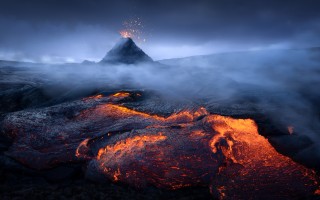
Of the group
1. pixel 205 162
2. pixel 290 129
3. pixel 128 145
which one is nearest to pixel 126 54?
pixel 128 145

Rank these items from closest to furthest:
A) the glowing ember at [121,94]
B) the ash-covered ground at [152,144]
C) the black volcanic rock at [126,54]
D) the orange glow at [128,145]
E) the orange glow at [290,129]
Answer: the ash-covered ground at [152,144]
the orange glow at [128,145]
the orange glow at [290,129]
the glowing ember at [121,94]
the black volcanic rock at [126,54]

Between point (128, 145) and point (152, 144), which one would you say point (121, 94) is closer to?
point (128, 145)

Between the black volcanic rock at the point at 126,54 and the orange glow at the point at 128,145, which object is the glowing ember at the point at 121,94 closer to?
the orange glow at the point at 128,145

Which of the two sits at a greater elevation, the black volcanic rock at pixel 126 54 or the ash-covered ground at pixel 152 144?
the black volcanic rock at pixel 126 54

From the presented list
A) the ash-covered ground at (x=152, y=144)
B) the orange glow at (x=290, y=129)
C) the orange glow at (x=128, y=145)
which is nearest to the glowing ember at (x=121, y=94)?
the ash-covered ground at (x=152, y=144)

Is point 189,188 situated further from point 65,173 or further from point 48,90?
point 48,90

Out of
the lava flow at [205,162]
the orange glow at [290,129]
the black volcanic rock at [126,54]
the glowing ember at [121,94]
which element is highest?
the black volcanic rock at [126,54]

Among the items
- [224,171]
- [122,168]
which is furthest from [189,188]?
[122,168]

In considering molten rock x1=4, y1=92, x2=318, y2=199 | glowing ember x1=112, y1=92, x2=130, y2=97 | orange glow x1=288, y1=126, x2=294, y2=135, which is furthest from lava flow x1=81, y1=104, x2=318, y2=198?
glowing ember x1=112, y1=92, x2=130, y2=97
